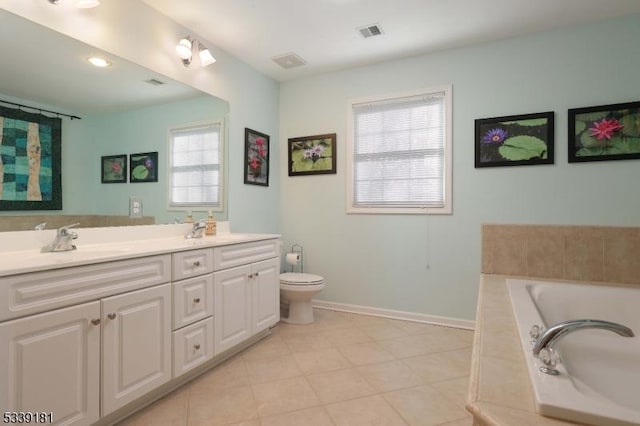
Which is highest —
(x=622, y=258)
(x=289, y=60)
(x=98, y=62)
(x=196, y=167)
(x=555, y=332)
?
(x=289, y=60)

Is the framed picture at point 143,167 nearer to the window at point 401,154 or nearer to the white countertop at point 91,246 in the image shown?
the white countertop at point 91,246

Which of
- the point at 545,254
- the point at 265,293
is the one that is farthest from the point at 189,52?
the point at 545,254

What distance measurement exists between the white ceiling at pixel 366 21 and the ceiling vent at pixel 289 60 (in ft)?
0.21

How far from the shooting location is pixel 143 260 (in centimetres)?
165

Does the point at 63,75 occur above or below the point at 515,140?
above

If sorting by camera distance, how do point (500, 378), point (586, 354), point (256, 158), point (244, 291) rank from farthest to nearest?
point (256, 158), point (244, 291), point (586, 354), point (500, 378)

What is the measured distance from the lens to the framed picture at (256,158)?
310cm

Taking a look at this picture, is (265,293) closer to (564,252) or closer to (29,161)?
(29,161)

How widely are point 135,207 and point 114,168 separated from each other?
0.28 metres

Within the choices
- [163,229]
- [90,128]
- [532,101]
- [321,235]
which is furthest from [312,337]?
[532,101]

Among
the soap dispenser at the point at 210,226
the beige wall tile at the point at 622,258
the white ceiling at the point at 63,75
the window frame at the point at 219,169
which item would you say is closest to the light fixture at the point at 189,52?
the white ceiling at the point at 63,75

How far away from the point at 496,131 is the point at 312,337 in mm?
2232

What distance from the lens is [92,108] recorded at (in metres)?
1.97

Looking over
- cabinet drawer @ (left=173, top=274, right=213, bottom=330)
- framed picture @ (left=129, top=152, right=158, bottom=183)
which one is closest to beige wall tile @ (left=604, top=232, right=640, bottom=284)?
cabinet drawer @ (left=173, top=274, right=213, bottom=330)
